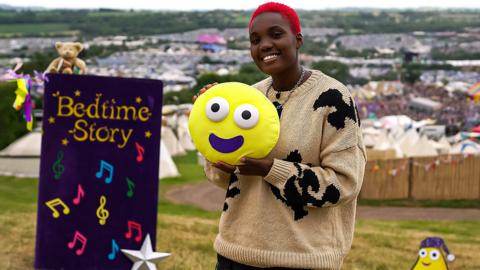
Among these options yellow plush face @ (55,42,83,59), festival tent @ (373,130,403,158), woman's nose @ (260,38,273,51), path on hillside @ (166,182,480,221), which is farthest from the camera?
festival tent @ (373,130,403,158)

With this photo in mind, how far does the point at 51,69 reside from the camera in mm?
8648

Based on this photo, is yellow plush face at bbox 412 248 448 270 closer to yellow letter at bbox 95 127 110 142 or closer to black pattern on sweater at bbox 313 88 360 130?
yellow letter at bbox 95 127 110 142

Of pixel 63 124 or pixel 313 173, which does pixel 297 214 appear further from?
pixel 63 124

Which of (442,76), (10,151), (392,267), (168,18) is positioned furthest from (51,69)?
(168,18)

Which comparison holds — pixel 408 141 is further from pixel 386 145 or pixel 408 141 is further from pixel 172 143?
pixel 172 143

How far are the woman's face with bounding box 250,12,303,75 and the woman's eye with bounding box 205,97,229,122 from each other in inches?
7.0

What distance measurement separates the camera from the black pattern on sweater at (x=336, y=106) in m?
2.46

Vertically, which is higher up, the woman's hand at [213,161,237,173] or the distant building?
the woman's hand at [213,161,237,173]

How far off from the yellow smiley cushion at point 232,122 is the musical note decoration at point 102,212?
307 centimetres

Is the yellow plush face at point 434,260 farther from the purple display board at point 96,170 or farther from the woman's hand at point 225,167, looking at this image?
the woman's hand at point 225,167

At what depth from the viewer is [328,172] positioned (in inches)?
96.8

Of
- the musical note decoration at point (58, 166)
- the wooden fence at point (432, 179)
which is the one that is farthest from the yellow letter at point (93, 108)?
the wooden fence at point (432, 179)

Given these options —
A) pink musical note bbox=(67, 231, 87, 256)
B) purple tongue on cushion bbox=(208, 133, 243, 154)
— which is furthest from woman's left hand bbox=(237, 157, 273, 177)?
pink musical note bbox=(67, 231, 87, 256)

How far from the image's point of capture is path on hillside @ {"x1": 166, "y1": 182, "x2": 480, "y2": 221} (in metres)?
16.4
